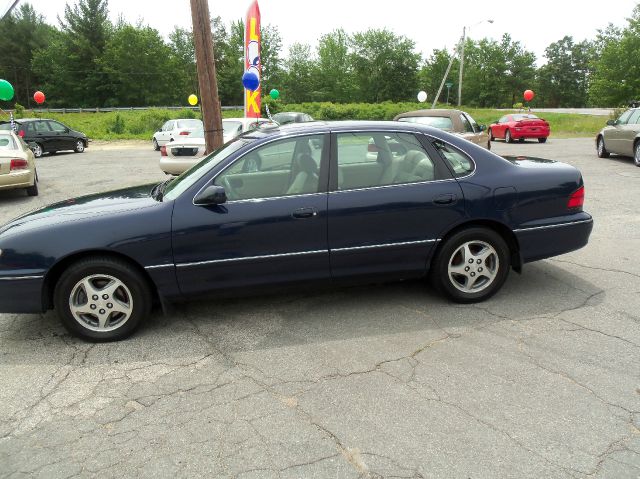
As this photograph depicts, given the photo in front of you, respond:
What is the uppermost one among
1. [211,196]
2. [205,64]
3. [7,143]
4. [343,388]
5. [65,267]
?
[205,64]

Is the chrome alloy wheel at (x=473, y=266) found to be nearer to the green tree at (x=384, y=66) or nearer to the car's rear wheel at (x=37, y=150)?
the car's rear wheel at (x=37, y=150)

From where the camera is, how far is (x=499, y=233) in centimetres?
443

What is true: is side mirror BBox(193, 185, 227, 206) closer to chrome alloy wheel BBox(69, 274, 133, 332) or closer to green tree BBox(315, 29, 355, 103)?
chrome alloy wheel BBox(69, 274, 133, 332)

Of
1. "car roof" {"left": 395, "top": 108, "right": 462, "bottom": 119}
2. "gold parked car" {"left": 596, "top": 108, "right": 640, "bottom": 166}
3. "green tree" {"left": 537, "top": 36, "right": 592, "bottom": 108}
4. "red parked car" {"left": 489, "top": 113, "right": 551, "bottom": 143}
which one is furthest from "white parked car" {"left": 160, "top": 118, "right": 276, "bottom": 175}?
"green tree" {"left": 537, "top": 36, "right": 592, "bottom": 108}

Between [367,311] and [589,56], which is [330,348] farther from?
[589,56]

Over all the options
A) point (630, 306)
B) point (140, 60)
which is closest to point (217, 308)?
point (630, 306)

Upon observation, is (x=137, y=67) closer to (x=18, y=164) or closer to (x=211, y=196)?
(x=18, y=164)

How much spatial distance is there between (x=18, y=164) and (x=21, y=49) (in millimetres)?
75724

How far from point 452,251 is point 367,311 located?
883mm

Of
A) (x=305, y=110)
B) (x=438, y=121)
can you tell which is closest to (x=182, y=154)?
(x=438, y=121)

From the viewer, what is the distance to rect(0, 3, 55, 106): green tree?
6988 cm

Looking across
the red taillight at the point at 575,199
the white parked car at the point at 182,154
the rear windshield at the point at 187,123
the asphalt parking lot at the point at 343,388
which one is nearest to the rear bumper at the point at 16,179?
the white parked car at the point at 182,154

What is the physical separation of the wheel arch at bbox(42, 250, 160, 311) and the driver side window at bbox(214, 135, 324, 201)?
882 millimetres

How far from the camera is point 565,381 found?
3154 mm
